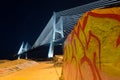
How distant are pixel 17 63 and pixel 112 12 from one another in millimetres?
4640

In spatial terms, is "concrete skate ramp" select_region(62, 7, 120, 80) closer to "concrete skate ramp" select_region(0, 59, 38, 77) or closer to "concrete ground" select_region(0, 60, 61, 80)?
"concrete ground" select_region(0, 60, 61, 80)

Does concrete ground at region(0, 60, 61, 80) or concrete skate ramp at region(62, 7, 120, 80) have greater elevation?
concrete skate ramp at region(62, 7, 120, 80)

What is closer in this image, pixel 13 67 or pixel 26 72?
pixel 26 72

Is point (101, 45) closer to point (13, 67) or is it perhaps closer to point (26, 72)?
point (26, 72)

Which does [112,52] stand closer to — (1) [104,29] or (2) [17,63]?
(1) [104,29]

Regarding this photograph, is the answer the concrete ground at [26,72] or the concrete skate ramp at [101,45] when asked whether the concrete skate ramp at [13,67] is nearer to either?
the concrete ground at [26,72]

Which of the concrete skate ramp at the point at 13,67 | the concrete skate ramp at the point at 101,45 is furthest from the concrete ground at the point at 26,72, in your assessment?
the concrete skate ramp at the point at 101,45

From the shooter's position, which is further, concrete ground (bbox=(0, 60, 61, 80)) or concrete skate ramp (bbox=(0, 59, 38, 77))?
concrete skate ramp (bbox=(0, 59, 38, 77))

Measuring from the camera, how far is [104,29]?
1106mm

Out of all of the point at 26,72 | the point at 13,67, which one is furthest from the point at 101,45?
the point at 13,67

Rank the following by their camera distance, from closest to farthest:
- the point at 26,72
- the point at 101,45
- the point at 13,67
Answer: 1. the point at 101,45
2. the point at 26,72
3. the point at 13,67

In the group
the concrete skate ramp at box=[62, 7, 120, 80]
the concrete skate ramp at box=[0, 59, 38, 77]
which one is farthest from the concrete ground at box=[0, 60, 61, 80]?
the concrete skate ramp at box=[62, 7, 120, 80]

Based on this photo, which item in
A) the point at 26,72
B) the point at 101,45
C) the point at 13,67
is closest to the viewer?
the point at 101,45

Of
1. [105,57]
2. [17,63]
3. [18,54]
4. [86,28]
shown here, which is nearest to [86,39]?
[86,28]
